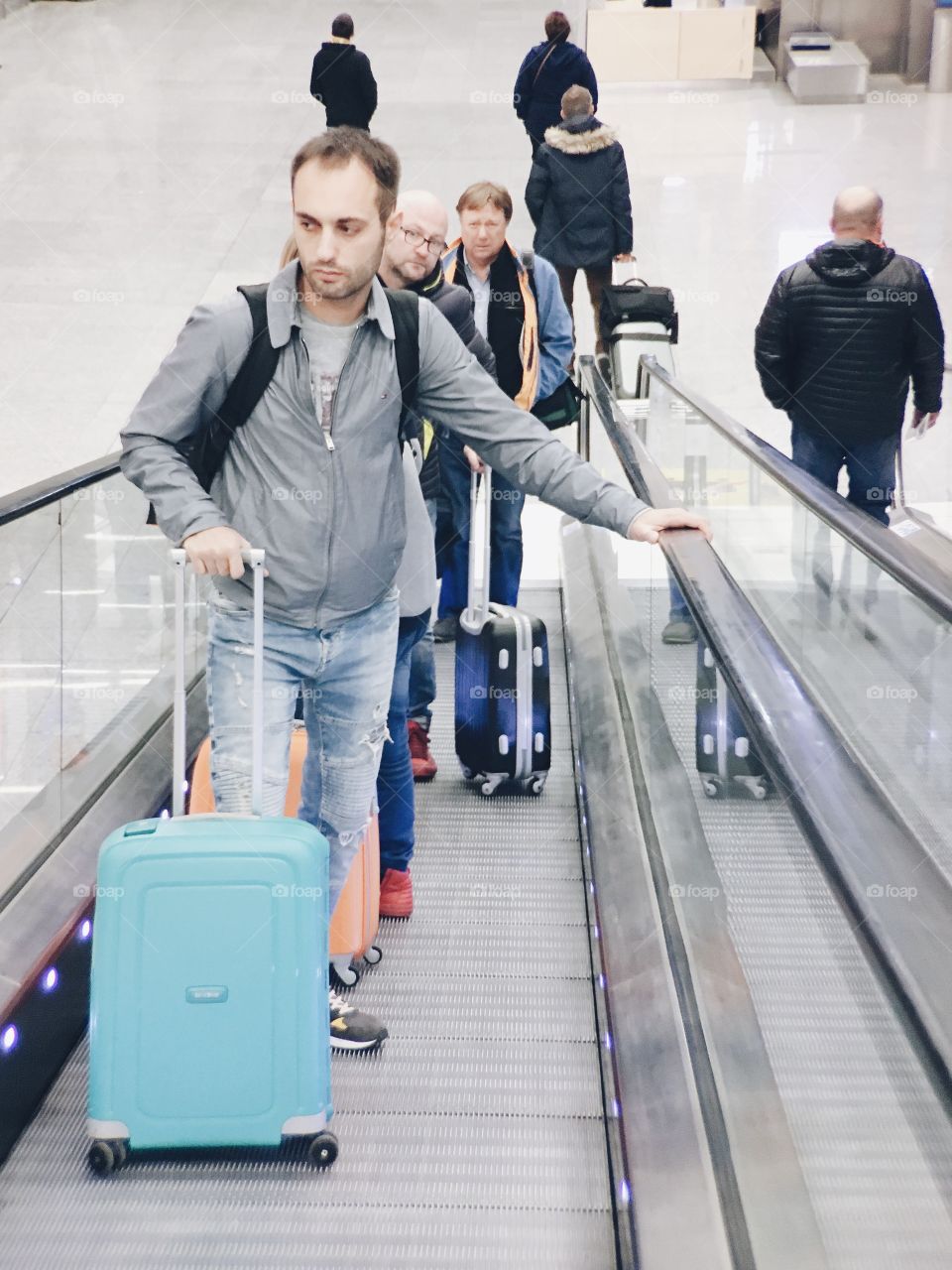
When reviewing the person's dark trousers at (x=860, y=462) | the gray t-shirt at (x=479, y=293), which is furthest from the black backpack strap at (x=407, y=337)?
the person's dark trousers at (x=860, y=462)

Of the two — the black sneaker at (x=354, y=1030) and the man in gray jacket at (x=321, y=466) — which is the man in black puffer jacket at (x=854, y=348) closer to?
the man in gray jacket at (x=321, y=466)

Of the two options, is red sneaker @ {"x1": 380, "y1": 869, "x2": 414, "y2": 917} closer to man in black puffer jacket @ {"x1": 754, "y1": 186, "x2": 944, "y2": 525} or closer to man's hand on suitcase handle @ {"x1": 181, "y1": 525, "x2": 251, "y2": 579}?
man's hand on suitcase handle @ {"x1": 181, "y1": 525, "x2": 251, "y2": 579}

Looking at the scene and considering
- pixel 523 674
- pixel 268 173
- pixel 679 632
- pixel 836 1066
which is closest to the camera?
pixel 836 1066

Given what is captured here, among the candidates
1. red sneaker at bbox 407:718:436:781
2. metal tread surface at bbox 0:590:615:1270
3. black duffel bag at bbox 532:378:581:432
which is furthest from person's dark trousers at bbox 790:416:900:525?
metal tread surface at bbox 0:590:615:1270

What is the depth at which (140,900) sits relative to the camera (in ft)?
8.59

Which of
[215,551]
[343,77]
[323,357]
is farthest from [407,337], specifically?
[343,77]

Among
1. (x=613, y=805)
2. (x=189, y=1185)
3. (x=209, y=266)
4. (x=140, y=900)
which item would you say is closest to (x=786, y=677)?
(x=140, y=900)

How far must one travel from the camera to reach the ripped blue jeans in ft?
9.25

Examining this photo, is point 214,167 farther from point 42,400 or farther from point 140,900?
point 140,900

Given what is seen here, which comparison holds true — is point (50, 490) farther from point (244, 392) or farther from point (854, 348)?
point (854, 348)

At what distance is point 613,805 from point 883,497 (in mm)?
2472

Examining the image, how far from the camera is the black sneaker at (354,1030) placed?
324 cm

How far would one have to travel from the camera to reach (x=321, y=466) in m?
2.72

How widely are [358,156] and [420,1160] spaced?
6.28ft
